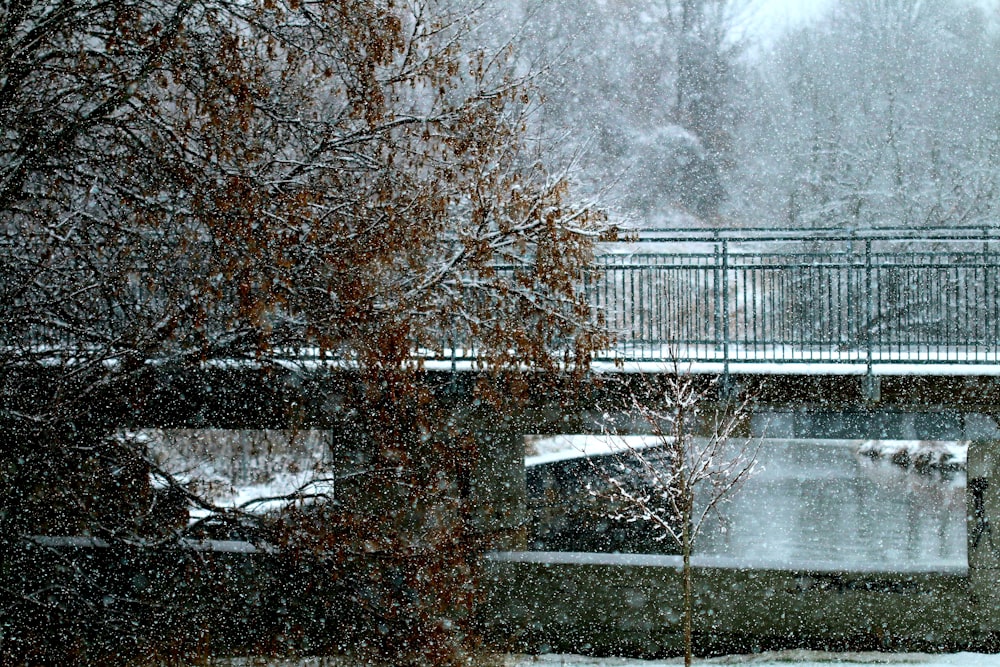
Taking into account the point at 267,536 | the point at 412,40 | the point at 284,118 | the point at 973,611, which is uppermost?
the point at 412,40

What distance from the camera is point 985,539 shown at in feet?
41.0

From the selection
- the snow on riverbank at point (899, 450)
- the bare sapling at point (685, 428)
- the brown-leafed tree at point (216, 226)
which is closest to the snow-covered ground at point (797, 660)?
the bare sapling at point (685, 428)

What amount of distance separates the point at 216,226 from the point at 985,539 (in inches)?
396

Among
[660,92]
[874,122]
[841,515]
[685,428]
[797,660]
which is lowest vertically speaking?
[841,515]

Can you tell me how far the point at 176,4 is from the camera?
6223 mm

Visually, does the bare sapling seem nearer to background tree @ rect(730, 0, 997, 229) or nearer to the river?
the river

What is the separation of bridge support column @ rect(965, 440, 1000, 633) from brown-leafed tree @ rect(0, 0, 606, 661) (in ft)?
24.6

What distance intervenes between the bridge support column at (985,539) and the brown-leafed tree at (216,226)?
7.48 meters

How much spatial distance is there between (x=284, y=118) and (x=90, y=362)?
6.02 ft

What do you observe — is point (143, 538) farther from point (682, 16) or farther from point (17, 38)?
point (682, 16)

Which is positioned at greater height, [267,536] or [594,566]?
[267,536]

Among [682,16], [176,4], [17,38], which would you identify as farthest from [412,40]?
[682,16]

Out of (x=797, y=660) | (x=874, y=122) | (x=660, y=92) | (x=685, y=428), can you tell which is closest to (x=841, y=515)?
(x=797, y=660)

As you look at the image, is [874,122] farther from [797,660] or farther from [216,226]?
[216,226]
